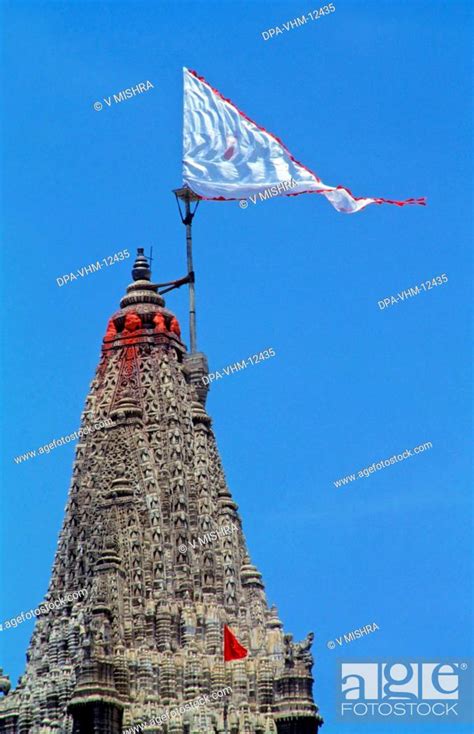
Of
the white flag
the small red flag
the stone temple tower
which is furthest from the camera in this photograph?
the white flag

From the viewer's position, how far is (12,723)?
119 metres

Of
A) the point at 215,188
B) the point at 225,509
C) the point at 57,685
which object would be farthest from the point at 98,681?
the point at 215,188

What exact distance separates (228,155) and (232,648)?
26.8m

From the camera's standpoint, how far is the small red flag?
118438 millimetres

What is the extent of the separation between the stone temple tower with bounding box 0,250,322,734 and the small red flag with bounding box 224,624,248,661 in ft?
1.10

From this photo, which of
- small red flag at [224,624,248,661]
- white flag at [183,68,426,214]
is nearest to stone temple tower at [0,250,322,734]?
small red flag at [224,624,248,661]

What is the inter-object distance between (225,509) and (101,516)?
6.81 metres

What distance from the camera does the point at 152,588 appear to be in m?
120

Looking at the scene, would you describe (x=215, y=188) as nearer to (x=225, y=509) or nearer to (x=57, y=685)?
(x=225, y=509)

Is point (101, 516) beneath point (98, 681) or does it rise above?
above

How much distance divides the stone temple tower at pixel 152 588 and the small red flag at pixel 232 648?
33 centimetres

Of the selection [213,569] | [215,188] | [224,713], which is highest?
[215,188]

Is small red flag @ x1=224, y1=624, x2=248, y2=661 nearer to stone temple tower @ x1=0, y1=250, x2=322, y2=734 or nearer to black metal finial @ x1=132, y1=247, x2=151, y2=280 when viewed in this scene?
stone temple tower @ x1=0, y1=250, x2=322, y2=734

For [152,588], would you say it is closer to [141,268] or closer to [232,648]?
[232,648]
